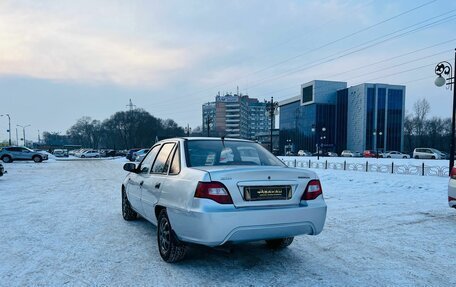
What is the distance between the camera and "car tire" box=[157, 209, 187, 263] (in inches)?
169

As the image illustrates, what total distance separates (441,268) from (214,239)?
307cm

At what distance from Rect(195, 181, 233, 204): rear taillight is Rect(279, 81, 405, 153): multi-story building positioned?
259 ft

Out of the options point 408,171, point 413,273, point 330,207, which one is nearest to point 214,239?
point 413,273

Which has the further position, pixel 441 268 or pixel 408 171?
pixel 408 171

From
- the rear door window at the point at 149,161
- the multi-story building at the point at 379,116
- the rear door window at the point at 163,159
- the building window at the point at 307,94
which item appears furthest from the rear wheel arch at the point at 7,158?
the building window at the point at 307,94

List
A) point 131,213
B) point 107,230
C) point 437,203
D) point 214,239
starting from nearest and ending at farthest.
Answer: point 214,239, point 107,230, point 131,213, point 437,203

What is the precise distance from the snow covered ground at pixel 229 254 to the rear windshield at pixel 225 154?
53.6 inches

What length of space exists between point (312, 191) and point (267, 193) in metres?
0.72

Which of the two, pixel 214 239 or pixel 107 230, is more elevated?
pixel 214 239

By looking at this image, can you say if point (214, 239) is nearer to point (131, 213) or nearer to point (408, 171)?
point (131, 213)

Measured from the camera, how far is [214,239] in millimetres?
3695

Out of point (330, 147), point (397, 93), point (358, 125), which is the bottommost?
point (330, 147)

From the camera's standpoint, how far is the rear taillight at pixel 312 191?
14.0 feet

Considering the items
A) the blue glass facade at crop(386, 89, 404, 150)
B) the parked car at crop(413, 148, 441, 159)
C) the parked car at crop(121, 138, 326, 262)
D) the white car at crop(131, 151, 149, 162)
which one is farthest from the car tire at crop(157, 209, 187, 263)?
the blue glass facade at crop(386, 89, 404, 150)
